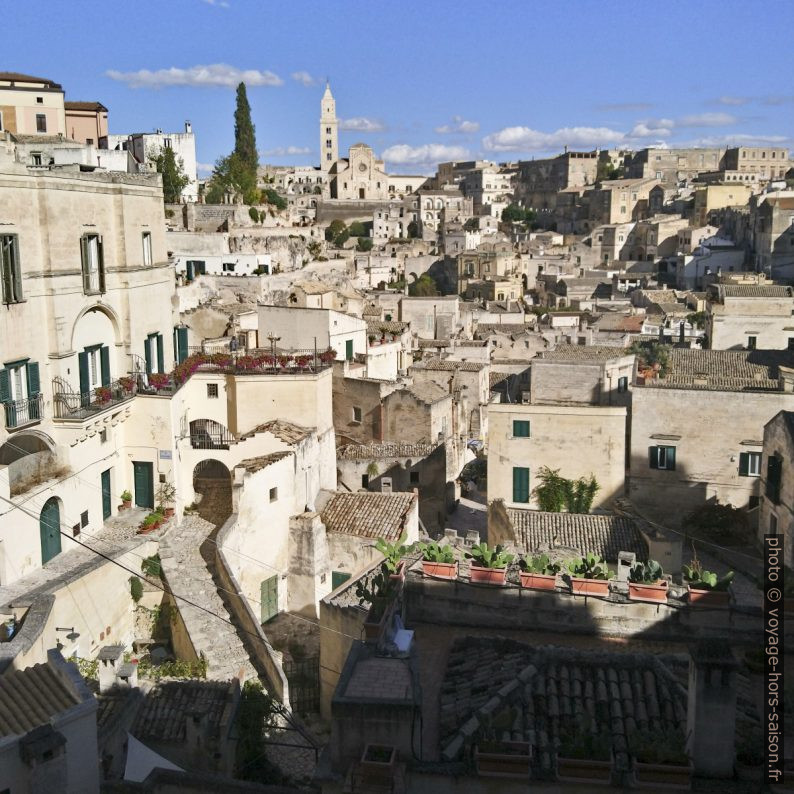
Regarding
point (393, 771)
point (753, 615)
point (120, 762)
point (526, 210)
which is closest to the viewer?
point (393, 771)

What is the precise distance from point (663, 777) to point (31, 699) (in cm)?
669

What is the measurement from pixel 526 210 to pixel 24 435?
107 m

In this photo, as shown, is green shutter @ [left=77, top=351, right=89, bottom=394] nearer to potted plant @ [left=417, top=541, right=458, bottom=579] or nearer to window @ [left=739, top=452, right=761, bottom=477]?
potted plant @ [left=417, top=541, right=458, bottom=579]

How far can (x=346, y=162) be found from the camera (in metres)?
130

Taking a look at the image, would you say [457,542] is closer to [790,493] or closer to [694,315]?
[790,493]

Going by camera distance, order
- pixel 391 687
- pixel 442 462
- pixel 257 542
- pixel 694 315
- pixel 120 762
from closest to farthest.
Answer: pixel 391 687, pixel 120 762, pixel 257 542, pixel 442 462, pixel 694 315

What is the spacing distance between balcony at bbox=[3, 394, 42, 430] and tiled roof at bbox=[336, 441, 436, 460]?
470 inches

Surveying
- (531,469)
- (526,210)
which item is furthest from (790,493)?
(526,210)

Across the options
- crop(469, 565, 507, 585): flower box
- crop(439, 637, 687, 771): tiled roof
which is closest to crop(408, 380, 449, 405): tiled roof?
crop(469, 565, 507, 585): flower box

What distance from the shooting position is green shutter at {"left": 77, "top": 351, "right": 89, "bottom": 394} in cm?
2094

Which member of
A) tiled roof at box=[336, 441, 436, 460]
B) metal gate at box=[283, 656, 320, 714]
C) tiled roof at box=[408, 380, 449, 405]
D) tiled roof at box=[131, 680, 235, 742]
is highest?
tiled roof at box=[408, 380, 449, 405]

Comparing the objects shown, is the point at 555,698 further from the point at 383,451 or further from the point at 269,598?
the point at 383,451

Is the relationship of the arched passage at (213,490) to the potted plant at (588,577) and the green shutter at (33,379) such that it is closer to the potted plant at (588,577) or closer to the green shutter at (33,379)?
the green shutter at (33,379)

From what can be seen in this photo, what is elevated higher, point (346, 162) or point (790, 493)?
point (346, 162)
